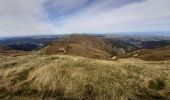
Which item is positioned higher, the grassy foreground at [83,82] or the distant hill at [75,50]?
the grassy foreground at [83,82]

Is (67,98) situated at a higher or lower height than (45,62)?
lower

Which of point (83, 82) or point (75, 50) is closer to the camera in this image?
point (83, 82)

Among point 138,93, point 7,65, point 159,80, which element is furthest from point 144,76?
point 7,65

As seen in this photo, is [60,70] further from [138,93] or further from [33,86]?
[138,93]

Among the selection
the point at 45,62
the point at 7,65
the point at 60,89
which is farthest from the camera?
the point at 7,65

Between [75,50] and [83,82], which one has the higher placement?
[83,82]

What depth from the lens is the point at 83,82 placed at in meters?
9.84

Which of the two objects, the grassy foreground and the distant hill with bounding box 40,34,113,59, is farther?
the distant hill with bounding box 40,34,113,59

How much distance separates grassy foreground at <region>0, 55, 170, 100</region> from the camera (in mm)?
9094

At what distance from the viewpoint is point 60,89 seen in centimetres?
966

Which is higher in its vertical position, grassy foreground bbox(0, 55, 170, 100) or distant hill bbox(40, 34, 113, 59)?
grassy foreground bbox(0, 55, 170, 100)

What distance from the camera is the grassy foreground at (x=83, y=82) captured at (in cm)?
909

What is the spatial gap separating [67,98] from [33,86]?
83.7 inches

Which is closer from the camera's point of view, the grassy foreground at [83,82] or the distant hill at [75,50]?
Result: the grassy foreground at [83,82]
